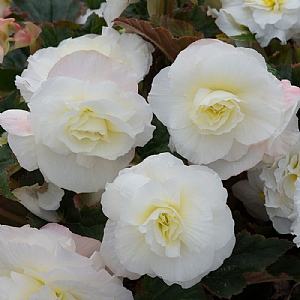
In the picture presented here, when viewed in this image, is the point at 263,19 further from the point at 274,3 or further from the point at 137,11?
the point at 137,11

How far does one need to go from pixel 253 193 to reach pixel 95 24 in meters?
0.41

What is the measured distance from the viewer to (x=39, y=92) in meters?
0.57

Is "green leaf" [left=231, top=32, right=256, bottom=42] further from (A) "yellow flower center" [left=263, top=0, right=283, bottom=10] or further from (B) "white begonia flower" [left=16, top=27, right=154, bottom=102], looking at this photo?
(B) "white begonia flower" [left=16, top=27, right=154, bottom=102]

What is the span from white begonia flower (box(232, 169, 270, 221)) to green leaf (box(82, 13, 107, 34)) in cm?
38

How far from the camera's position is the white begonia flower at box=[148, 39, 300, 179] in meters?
0.57

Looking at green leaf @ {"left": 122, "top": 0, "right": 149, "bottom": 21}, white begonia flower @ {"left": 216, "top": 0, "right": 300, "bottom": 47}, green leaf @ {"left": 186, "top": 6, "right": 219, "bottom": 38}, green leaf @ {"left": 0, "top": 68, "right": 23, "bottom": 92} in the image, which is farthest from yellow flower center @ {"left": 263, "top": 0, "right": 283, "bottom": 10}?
green leaf @ {"left": 0, "top": 68, "right": 23, "bottom": 92}

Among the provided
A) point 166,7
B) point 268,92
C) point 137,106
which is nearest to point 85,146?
point 137,106

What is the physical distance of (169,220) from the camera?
525 millimetres

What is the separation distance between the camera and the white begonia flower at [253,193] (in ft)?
2.23

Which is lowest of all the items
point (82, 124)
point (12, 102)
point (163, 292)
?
point (163, 292)

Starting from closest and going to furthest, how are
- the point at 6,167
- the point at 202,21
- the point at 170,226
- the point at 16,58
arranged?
the point at 170,226
the point at 6,167
the point at 202,21
the point at 16,58

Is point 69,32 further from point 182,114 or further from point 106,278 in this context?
point 106,278

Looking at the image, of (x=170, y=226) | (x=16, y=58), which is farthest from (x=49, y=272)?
(x=16, y=58)

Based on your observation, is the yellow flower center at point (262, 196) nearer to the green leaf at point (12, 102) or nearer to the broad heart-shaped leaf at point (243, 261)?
the broad heart-shaped leaf at point (243, 261)
